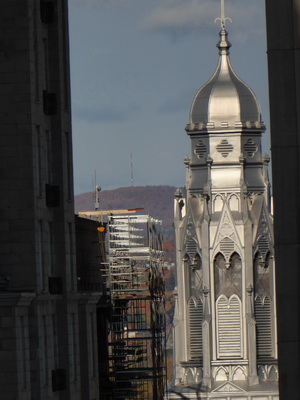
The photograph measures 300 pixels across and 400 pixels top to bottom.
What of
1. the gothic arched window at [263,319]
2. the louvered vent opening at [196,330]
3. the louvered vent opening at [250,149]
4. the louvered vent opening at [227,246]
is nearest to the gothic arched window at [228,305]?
the louvered vent opening at [227,246]

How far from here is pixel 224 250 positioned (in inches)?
5443

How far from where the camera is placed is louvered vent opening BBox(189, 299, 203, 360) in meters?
139

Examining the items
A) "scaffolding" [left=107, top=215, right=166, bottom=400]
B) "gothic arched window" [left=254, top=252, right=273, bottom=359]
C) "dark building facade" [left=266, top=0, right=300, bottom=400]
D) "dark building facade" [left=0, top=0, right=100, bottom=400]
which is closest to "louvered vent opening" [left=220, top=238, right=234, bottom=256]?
"gothic arched window" [left=254, top=252, right=273, bottom=359]

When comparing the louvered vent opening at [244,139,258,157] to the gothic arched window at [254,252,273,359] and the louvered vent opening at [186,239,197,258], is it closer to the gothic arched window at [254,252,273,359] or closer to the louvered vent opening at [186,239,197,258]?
the louvered vent opening at [186,239,197,258]

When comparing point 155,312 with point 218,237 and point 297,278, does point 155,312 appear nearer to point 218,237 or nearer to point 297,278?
point 297,278

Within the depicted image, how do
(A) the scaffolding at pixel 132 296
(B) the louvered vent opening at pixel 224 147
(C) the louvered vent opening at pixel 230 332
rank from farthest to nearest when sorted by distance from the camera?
1. (B) the louvered vent opening at pixel 224 147
2. (C) the louvered vent opening at pixel 230 332
3. (A) the scaffolding at pixel 132 296

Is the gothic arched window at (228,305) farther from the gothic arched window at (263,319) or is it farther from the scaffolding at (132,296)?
the scaffolding at (132,296)

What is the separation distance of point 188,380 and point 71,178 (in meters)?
87.7

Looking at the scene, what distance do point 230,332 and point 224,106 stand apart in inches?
539

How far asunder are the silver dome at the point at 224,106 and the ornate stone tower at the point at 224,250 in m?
0.06

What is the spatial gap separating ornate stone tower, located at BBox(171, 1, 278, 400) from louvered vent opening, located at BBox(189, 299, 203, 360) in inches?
2.4

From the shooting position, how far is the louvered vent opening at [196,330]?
→ 13912 centimetres

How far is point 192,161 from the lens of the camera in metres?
140

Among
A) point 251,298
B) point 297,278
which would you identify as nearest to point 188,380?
point 251,298
